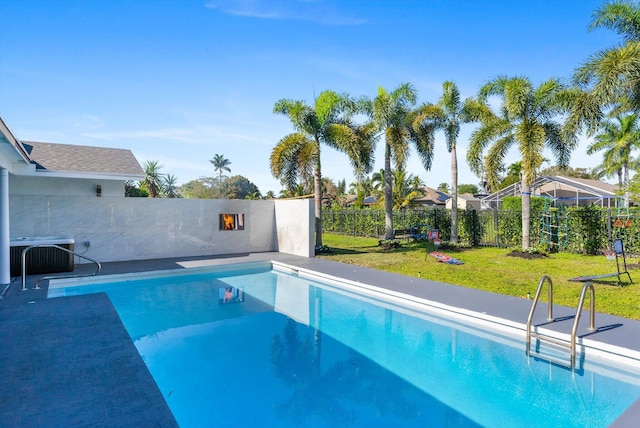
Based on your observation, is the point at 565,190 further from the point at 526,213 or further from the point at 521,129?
the point at 521,129

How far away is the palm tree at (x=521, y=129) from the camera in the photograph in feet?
45.7

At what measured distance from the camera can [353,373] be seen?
538 cm

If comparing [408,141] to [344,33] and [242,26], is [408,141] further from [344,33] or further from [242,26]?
[242,26]

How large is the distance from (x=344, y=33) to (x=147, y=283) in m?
11.0

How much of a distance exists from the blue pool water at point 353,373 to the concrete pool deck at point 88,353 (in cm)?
64

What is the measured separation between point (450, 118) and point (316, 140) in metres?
6.15

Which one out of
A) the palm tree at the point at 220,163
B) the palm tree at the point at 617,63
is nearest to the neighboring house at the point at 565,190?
the palm tree at the point at 617,63

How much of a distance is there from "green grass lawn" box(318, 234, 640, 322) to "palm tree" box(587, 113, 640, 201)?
1722 centimetres

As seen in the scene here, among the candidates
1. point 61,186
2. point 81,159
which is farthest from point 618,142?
point 61,186

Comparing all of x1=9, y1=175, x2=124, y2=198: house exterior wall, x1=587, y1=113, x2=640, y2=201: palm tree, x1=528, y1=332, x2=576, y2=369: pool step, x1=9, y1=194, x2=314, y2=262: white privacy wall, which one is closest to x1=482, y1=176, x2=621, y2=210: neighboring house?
x1=587, y1=113, x2=640, y2=201: palm tree

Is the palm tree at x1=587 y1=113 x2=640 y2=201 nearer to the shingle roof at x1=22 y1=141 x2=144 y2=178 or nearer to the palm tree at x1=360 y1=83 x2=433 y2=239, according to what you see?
the palm tree at x1=360 y1=83 x2=433 y2=239

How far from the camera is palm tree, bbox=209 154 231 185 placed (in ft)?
244

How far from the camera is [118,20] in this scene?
11.6 m

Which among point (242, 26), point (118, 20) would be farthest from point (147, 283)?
point (242, 26)
